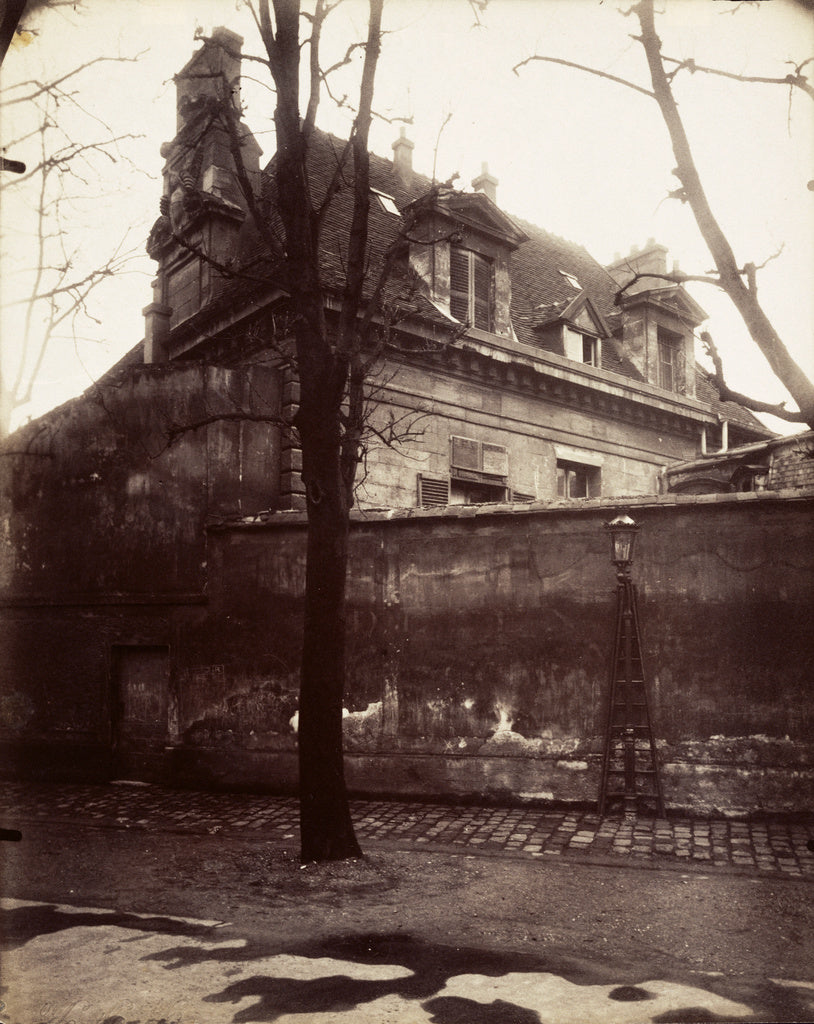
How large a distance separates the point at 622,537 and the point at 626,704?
69.4 inches

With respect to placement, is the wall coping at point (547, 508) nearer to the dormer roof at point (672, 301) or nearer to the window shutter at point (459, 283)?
the window shutter at point (459, 283)

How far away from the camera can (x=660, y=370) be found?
19.4m

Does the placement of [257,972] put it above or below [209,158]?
below

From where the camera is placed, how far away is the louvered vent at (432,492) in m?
14.2

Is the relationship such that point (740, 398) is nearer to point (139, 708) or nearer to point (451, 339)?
point (451, 339)

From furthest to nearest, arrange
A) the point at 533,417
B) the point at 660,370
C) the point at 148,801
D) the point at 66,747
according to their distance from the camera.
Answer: the point at 660,370, the point at 533,417, the point at 66,747, the point at 148,801

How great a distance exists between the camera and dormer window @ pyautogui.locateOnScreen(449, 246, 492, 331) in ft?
50.1

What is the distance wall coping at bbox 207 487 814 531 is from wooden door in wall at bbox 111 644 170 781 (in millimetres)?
2083

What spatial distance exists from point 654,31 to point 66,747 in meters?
10.9

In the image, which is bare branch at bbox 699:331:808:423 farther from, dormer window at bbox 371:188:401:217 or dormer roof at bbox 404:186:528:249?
dormer window at bbox 371:188:401:217

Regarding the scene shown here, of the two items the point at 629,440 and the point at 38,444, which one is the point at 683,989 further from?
the point at 629,440

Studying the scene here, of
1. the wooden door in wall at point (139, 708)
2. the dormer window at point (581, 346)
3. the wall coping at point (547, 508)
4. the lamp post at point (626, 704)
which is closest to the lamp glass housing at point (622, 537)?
the lamp post at point (626, 704)

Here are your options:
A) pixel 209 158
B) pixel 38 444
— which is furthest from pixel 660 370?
pixel 38 444

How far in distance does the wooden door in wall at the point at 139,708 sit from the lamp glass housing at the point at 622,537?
238 inches
